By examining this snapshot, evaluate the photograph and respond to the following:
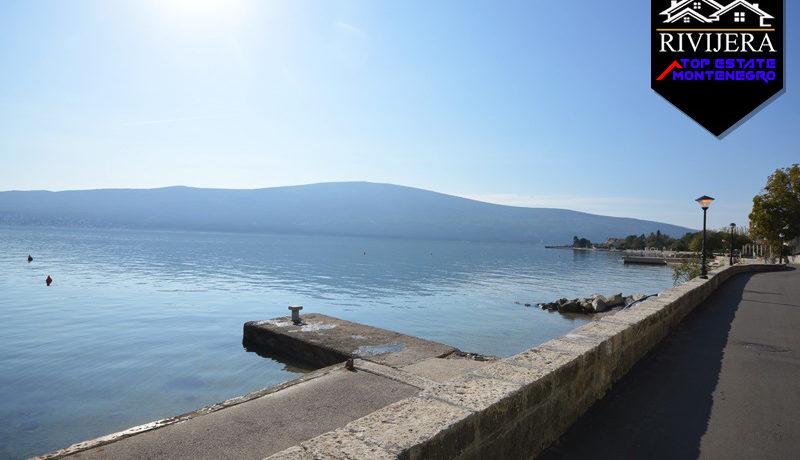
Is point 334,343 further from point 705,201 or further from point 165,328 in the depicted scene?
point 705,201

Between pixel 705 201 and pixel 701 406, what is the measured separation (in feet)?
57.4

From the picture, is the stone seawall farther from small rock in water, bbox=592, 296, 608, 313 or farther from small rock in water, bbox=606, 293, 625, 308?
small rock in water, bbox=606, 293, 625, 308

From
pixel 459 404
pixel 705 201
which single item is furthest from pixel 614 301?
pixel 459 404

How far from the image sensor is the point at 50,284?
31984 mm

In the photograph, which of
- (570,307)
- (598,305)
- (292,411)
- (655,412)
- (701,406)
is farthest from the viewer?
(598,305)

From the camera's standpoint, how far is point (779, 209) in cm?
4388

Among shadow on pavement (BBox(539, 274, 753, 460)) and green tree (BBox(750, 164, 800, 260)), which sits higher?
green tree (BBox(750, 164, 800, 260))

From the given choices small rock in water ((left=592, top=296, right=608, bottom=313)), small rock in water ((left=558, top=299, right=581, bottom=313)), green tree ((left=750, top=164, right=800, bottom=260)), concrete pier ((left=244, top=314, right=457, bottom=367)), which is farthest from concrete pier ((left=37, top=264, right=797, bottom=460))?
green tree ((left=750, top=164, right=800, bottom=260))

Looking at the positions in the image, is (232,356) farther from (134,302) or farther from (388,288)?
(388,288)

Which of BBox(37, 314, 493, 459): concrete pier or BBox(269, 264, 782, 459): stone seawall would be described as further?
BBox(37, 314, 493, 459): concrete pier

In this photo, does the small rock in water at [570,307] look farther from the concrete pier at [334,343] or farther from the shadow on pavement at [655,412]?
the shadow on pavement at [655,412]

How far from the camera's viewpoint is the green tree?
4314 cm

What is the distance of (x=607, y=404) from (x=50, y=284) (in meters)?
40.0

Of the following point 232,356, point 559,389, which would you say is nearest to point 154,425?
point 559,389
